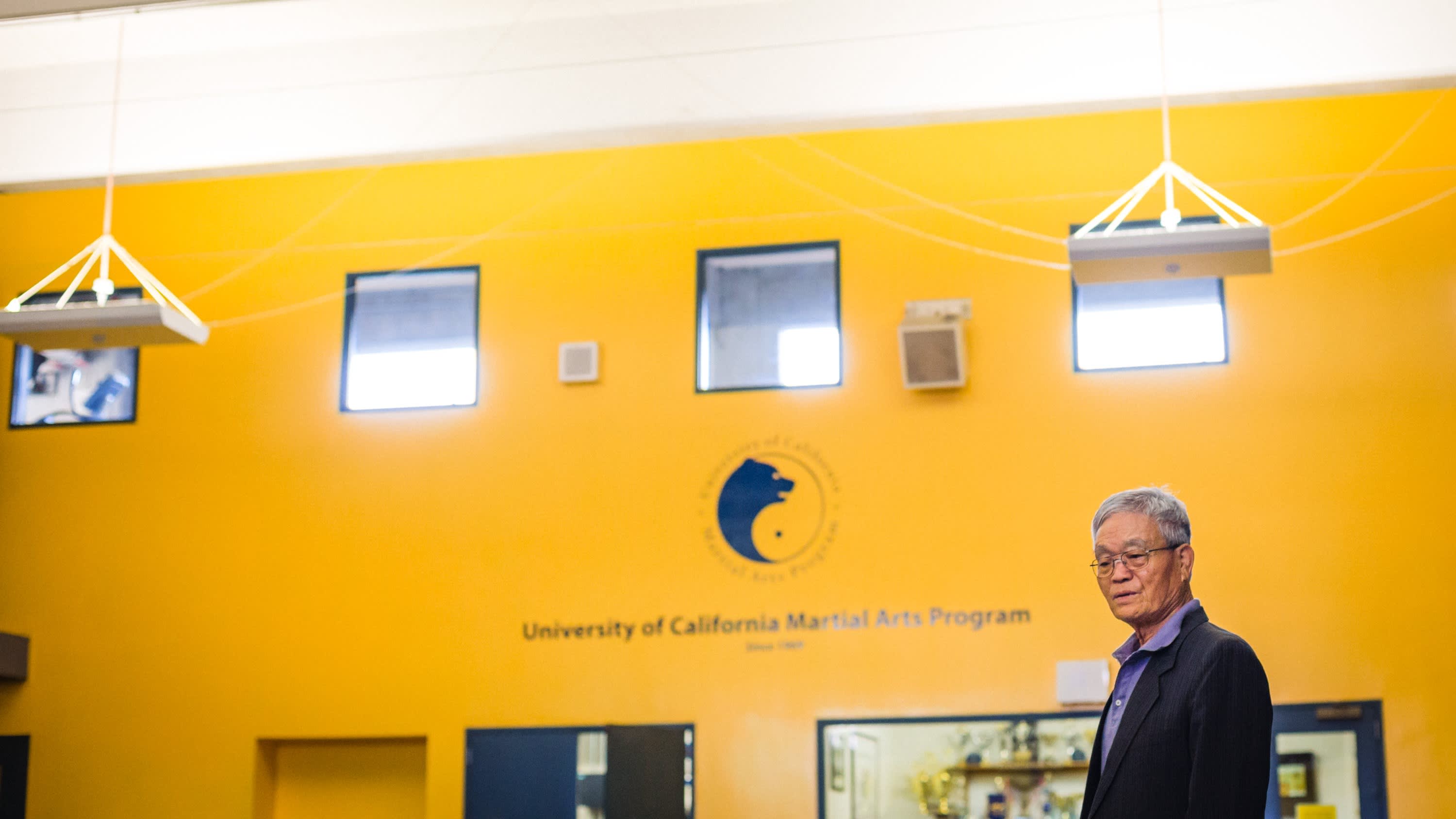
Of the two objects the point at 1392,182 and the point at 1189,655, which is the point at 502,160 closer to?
the point at 1392,182

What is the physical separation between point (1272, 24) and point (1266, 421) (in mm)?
1860

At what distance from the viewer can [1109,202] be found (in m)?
7.50

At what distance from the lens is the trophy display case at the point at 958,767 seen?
6949 mm

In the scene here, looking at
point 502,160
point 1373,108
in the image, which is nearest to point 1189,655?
point 1373,108

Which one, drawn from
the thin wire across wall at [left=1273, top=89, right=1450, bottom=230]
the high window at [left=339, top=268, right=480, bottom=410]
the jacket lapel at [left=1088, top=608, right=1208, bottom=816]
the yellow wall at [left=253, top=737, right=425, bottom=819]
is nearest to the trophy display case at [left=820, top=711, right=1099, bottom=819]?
the yellow wall at [left=253, top=737, right=425, bottom=819]

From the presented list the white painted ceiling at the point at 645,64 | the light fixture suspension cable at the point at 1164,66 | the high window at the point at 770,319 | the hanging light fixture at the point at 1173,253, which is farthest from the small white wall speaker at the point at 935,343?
the hanging light fixture at the point at 1173,253

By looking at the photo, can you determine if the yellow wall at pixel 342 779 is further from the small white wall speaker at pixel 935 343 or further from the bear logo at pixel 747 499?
the small white wall speaker at pixel 935 343

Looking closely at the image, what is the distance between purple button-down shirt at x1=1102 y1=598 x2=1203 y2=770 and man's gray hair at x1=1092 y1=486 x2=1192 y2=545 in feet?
0.40

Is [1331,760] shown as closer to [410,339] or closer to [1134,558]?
[1134,558]

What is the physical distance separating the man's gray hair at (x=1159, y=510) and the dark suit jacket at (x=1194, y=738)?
15 centimetres

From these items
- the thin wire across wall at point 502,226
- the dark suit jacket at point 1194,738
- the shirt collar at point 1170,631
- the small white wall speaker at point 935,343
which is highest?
the thin wire across wall at point 502,226

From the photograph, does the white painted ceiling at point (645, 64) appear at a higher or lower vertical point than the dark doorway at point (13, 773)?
higher

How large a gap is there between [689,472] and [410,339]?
1.77 meters

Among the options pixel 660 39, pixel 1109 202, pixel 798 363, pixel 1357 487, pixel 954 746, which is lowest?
pixel 954 746
